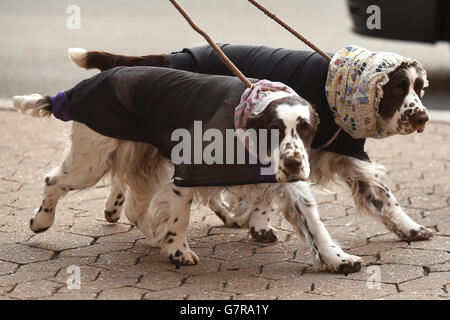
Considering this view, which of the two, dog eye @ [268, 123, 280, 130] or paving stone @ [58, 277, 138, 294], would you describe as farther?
paving stone @ [58, 277, 138, 294]

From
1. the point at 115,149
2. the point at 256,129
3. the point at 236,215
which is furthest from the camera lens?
the point at 236,215

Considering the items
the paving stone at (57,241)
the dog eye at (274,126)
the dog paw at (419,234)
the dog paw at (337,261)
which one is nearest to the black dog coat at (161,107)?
the dog eye at (274,126)

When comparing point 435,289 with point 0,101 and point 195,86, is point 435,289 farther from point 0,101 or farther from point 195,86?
point 0,101

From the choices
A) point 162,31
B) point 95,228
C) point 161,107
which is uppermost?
point 161,107

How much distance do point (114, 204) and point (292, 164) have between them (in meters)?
1.79

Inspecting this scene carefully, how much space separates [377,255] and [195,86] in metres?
1.44

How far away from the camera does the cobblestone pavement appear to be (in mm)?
4617

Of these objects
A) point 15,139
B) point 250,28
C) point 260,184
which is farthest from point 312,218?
point 250,28

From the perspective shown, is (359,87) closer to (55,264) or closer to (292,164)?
(292,164)

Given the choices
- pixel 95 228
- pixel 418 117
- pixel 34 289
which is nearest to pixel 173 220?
pixel 34 289

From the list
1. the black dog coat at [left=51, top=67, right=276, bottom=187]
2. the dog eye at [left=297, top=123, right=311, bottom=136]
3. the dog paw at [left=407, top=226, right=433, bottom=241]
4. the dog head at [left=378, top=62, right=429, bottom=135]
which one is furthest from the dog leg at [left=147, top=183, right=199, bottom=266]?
the dog paw at [left=407, top=226, right=433, bottom=241]

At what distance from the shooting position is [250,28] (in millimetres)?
13219

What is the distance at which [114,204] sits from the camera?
582 cm

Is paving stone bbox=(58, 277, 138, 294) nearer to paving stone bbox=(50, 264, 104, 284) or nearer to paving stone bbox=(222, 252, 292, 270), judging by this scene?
paving stone bbox=(50, 264, 104, 284)
